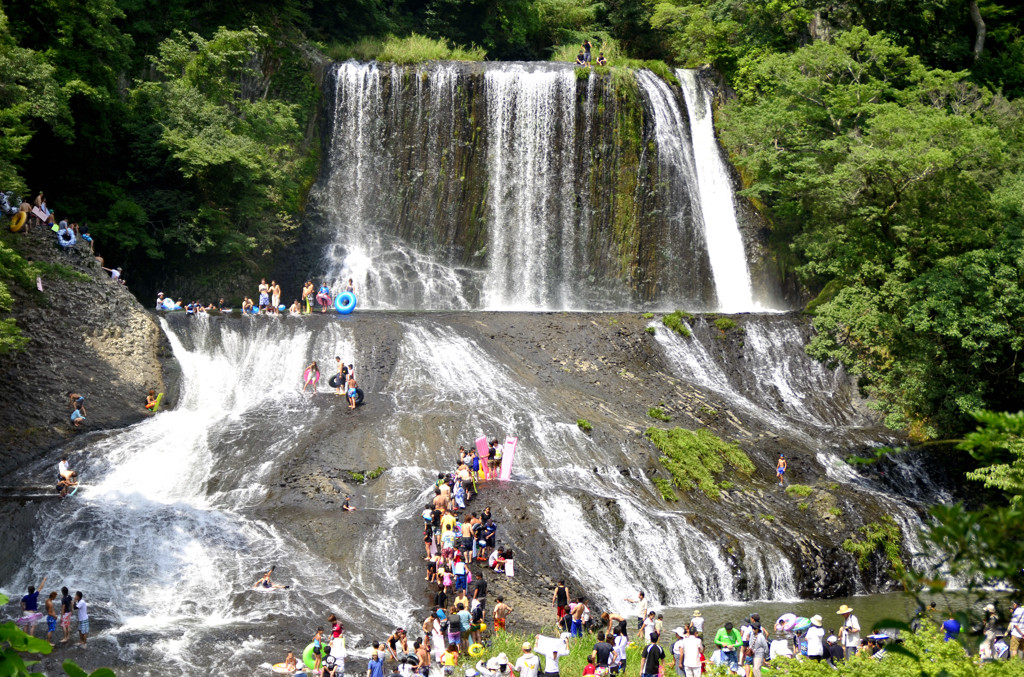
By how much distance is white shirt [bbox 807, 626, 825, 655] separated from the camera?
14336 mm

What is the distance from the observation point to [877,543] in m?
21.0

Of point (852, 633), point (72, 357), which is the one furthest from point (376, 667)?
point (72, 357)

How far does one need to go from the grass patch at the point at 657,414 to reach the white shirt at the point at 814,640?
10815 mm

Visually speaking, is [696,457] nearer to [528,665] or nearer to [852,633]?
[852,633]

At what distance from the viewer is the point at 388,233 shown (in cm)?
3688

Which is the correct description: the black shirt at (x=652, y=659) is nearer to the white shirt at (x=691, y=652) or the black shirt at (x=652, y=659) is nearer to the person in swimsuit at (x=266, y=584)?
the white shirt at (x=691, y=652)

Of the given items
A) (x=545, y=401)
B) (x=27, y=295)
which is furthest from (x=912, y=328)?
(x=27, y=295)

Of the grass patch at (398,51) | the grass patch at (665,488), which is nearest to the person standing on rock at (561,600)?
the grass patch at (665,488)

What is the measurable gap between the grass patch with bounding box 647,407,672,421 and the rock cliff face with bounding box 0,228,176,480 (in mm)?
11824

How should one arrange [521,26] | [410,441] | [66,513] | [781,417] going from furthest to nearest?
[521,26], [781,417], [410,441], [66,513]

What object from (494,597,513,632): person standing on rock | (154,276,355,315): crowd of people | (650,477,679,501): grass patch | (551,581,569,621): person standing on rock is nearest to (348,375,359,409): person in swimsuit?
(154,276,355,315): crowd of people

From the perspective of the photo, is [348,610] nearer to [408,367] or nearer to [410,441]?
[410,441]

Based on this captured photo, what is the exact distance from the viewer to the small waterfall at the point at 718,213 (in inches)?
1458

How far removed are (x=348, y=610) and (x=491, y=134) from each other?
77.6 ft
